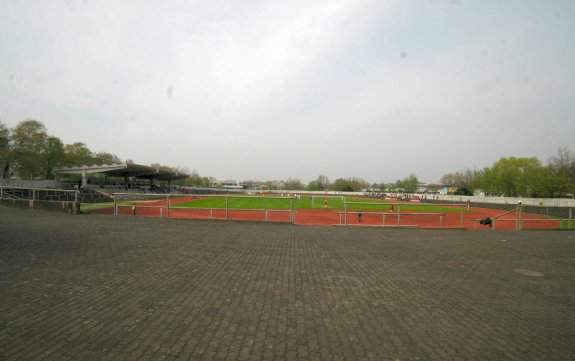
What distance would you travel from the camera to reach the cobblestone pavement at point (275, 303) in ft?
9.20

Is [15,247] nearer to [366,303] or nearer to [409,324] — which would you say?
[366,303]

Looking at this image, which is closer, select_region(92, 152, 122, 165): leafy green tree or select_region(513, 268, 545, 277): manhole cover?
select_region(513, 268, 545, 277): manhole cover

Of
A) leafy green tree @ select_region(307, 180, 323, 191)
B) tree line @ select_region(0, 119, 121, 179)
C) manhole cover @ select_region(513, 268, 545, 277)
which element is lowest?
manhole cover @ select_region(513, 268, 545, 277)

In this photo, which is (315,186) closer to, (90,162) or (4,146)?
(90,162)

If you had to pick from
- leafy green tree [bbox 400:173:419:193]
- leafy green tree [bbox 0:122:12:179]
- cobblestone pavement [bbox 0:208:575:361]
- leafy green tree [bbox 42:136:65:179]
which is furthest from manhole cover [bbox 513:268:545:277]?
leafy green tree [bbox 400:173:419:193]

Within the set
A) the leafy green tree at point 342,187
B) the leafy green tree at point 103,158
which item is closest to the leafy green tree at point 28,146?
the leafy green tree at point 103,158

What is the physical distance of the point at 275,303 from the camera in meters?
3.95

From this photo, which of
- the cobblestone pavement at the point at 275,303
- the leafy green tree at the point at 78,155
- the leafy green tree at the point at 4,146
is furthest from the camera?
the leafy green tree at the point at 78,155

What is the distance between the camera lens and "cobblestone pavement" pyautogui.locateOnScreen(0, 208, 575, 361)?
280 cm

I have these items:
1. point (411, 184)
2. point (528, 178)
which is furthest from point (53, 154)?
point (411, 184)

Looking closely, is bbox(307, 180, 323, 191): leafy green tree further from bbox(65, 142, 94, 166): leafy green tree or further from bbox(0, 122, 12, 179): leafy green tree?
bbox(0, 122, 12, 179): leafy green tree

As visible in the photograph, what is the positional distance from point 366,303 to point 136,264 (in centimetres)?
511

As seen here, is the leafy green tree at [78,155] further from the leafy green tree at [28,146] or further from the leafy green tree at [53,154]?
the leafy green tree at [28,146]

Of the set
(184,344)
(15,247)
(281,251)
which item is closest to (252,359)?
(184,344)
